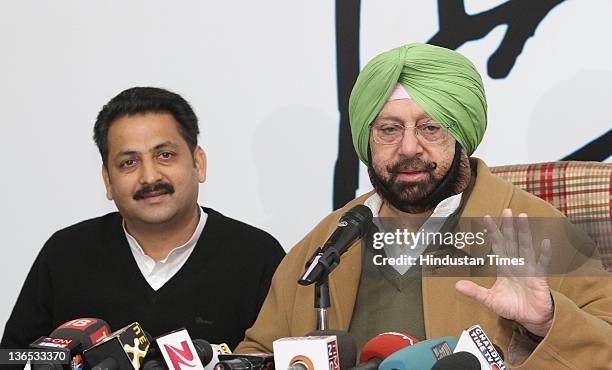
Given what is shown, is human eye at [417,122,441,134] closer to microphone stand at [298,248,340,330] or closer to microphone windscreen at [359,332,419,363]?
microphone stand at [298,248,340,330]

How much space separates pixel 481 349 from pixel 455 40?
1.81 m

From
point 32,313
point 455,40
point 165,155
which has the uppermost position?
point 455,40

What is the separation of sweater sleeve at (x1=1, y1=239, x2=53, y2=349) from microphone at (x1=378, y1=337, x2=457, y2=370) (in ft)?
5.55

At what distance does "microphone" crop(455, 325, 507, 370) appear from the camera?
1667mm

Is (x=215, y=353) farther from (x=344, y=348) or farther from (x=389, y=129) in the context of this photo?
(x=389, y=129)

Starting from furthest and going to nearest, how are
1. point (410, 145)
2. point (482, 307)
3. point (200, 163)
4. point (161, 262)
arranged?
point (200, 163) < point (161, 262) < point (410, 145) < point (482, 307)

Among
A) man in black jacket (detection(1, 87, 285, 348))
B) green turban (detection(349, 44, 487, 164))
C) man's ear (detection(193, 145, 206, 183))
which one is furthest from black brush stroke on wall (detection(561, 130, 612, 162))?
man's ear (detection(193, 145, 206, 183))

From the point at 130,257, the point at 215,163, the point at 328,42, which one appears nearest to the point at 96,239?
the point at 130,257

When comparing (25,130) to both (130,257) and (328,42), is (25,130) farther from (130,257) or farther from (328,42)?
(328,42)

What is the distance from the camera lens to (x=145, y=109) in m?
3.04

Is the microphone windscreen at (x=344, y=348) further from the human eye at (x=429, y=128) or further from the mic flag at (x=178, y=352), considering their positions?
the human eye at (x=429, y=128)

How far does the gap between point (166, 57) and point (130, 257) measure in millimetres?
913

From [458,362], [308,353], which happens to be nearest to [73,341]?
[308,353]

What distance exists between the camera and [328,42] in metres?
3.47
